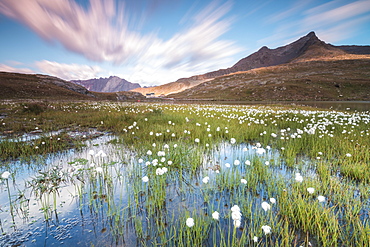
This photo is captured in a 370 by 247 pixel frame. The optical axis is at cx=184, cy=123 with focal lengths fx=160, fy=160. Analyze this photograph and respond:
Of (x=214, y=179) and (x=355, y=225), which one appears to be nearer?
(x=355, y=225)

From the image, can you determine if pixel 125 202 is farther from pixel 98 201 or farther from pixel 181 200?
pixel 181 200

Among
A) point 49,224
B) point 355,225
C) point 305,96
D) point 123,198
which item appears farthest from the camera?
point 305,96

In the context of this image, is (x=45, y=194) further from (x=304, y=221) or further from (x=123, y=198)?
(x=304, y=221)

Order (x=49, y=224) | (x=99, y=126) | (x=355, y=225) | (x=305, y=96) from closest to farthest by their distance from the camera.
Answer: (x=355, y=225), (x=49, y=224), (x=99, y=126), (x=305, y=96)

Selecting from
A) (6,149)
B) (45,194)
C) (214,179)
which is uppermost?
(6,149)

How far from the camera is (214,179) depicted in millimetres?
4652

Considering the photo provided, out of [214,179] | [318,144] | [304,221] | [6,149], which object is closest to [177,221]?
[214,179]

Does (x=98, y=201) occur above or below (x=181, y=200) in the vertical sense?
above

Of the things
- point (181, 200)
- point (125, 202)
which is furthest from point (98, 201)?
point (181, 200)

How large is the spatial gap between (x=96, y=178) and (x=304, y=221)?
509cm

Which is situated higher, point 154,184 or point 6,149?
point 6,149

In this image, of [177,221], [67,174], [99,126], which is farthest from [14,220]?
[99,126]

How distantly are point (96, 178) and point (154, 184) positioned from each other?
185 centimetres

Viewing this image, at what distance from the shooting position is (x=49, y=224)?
2.96m
